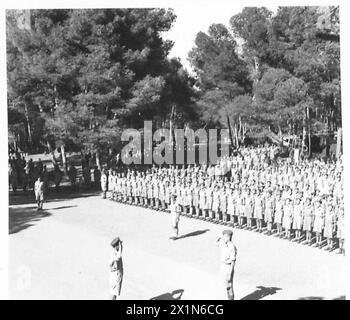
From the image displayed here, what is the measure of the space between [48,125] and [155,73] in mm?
5103

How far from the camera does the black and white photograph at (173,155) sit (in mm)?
9898

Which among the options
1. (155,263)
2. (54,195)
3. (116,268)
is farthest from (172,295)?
Answer: (54,195)

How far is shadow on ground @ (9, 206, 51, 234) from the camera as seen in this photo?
1355 cm

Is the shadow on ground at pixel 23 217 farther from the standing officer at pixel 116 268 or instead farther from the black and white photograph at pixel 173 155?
the standing officer at pixel 116 268

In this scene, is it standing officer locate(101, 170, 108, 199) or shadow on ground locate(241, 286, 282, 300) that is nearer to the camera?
shadow on ground locate(241, 286, 282, 300)

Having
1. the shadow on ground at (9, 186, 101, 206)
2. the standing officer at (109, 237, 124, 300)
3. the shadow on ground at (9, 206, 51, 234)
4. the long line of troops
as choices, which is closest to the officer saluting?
the standing officer at (109, 237, 124, 300)

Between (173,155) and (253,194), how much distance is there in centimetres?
568

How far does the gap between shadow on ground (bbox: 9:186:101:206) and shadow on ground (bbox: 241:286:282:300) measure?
34.6ft

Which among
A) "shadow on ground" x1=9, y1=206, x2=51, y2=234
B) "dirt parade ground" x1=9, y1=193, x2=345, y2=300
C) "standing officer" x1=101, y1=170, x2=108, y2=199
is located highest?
"standing officer" x1=101, y1=170, x2=108, y2=199

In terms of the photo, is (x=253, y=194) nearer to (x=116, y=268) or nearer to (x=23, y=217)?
(x=116, y=268)

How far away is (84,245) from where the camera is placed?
468 inches

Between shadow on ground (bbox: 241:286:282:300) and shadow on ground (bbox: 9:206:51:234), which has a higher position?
shadow on ground (bbox: 9:206:51:234)

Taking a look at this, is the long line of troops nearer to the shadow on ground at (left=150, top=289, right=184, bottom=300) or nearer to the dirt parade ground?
the dirt parade ground

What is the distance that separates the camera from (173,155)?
60.0 feet
